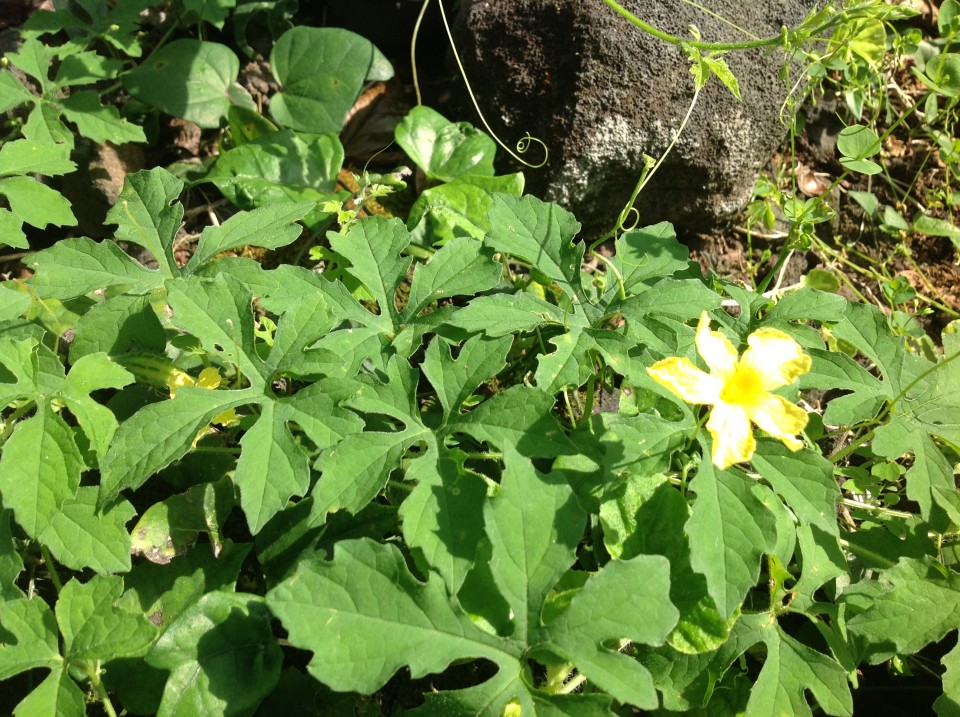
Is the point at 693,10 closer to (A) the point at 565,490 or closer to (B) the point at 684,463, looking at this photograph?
(B) the point at 684,463

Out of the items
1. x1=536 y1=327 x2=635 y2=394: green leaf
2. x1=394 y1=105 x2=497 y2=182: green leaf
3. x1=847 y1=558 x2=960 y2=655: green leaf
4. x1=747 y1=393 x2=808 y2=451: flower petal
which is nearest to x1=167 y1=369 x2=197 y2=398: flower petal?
x1=536 y1=327 x2=635 y2=394: green leaf

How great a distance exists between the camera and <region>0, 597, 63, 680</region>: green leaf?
5.50ft

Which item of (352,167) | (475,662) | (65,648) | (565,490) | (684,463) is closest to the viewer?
(565,490)

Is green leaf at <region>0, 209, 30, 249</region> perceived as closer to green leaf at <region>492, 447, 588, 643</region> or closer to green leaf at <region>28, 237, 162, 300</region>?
green leaf at <region>28, 237, 162, 300</region>

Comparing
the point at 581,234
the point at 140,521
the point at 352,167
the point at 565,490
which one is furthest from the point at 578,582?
the point at 352,167

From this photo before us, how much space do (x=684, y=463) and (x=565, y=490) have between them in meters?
0.48

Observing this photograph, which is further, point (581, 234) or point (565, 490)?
point (581, 234)

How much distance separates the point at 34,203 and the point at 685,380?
6.65 feet

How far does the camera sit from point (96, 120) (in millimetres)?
2762

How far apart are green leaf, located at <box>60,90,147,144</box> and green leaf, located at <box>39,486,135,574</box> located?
1.54 metres

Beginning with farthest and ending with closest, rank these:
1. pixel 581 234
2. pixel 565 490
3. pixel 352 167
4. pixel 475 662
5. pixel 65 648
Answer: pixel 352 167
pixel 581 234
pixel 475 662
pixel 65 648
pixel 565 490

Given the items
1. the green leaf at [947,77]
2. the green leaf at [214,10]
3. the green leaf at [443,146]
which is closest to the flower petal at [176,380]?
the green leaf at [443,146]

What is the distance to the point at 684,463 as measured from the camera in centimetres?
191

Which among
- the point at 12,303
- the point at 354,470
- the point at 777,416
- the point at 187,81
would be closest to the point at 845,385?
the point at 777,416
